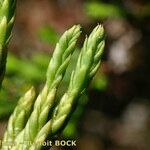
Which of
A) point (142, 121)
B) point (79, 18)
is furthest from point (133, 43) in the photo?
point (79, 18)

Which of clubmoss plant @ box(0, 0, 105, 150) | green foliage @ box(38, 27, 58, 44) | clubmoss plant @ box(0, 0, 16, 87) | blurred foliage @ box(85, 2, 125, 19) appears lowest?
clubmoss plant @ box(0, 0, 105, 150)

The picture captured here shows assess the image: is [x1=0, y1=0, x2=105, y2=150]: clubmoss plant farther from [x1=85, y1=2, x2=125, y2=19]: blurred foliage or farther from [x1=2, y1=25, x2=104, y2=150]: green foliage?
[x1=85, y1=2, x2=125, y2=19]: blurred foliage

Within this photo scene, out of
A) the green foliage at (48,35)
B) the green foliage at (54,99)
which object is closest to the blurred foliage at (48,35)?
the green foliage at (48,35)

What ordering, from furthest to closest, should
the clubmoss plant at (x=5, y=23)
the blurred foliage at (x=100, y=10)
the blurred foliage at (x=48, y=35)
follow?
the blurred foliage at (x=100, y=10) < the blurred foliage at (x=48, y=35) < the clubmoss plant at (x=5, y=23)

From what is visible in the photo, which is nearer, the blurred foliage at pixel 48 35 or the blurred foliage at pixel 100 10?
the blurred foliage at pixel 48 35

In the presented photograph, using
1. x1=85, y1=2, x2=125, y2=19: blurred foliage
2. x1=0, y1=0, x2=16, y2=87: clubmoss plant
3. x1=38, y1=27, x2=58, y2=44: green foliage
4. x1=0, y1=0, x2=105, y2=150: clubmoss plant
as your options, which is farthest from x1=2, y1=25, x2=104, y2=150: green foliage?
x1=85, y1=2, x2=125, y2=19: blurred foliage

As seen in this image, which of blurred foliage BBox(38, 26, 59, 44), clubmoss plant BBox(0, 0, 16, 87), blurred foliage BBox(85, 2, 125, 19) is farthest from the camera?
blurred foliage BBox(85, 2, 125, 19)

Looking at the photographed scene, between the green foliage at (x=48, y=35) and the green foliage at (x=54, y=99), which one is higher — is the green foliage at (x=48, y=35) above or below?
above

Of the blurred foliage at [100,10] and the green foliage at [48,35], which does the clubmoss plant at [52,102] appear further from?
the blurred foliage at [100,10]

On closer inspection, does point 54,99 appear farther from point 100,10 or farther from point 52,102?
point 100,10

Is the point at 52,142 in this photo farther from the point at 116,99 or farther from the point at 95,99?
the point at 116,99
